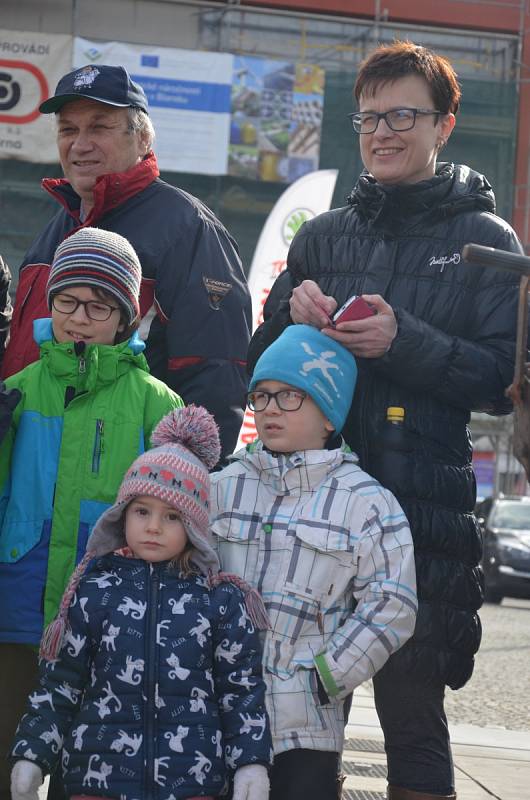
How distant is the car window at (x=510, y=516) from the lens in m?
20.6

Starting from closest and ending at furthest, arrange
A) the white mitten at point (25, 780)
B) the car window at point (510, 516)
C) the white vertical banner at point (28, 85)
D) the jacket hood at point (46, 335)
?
the white mitten at point (25, 780), the jacket hood at point (46, 335), the car window at point (510, 516), the white vertical banner at point (28, 85)

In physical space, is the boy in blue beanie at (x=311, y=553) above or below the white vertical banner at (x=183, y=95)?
below

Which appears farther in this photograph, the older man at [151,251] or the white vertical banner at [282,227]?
the white vertical banner at [282,227]

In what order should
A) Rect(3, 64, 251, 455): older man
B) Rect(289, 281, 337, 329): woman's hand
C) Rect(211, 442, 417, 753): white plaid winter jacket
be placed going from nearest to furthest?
1. Rect(211, 442, 417, 753): white plaid winter jacket
2. Rect(289, 281, 337, 329): woman's hand
3. Rect(3, 64, 251, 455): older man

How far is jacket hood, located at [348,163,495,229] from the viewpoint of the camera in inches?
137

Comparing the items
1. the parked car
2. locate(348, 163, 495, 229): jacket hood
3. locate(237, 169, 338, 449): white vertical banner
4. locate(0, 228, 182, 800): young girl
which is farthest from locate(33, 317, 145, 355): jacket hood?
the parked car

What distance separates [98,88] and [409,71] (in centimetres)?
89

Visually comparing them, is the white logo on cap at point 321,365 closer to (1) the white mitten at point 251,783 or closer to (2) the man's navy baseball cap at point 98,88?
(1) the white mitten at point 251,783

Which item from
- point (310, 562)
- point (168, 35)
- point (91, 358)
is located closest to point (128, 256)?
point (91, 358)

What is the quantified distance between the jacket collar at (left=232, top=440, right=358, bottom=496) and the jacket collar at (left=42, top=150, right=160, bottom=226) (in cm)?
98

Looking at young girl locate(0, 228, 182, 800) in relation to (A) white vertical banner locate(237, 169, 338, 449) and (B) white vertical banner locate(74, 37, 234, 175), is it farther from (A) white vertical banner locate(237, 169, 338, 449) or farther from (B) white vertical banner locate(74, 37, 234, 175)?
(B) white vertical banner locate(74, 37, 234, 175)

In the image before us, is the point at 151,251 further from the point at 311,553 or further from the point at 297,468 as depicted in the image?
the point at 311,553

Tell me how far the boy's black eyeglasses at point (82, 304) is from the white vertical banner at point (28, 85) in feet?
74.6

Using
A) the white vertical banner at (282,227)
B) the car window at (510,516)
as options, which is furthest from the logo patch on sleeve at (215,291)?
the car window at (510,516)
